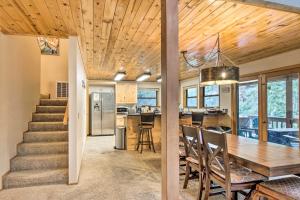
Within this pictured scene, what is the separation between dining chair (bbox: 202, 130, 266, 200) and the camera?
2.16 metres

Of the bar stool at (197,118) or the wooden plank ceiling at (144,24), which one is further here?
the bar stool at (197,118)

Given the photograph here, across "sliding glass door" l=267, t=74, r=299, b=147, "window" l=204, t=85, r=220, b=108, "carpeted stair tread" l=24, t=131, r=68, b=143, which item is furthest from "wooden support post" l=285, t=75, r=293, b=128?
"carpeted stair tread" l=24, t=131, r=68, b=143

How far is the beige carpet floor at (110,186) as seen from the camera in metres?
2.97

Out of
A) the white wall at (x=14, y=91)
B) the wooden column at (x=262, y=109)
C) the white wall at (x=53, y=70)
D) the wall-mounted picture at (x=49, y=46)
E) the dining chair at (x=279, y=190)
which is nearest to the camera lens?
the dining chair at (x=279, y=190)

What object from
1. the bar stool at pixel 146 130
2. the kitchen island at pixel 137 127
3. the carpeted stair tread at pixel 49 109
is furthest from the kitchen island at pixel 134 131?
the carpeted stair tread at pixel 49 109

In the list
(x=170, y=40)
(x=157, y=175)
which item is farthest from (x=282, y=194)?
(x=157, y=175)

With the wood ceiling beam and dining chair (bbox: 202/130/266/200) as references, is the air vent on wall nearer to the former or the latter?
dining chair (bbox: 202/130/266/200)

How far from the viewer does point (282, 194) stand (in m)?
1.86

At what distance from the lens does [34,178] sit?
337 cm

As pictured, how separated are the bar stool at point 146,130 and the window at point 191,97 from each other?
9.27ft

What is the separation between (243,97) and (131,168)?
353 cm

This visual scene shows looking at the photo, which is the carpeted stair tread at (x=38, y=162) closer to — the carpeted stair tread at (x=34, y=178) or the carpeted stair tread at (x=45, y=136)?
the carpeted stair tread at (x=34, y=178)

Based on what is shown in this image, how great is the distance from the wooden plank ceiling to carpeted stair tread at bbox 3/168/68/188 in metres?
2.21

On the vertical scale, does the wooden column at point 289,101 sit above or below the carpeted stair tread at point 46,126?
above
